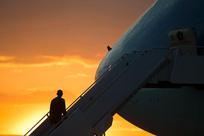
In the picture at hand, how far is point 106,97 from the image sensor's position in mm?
18484

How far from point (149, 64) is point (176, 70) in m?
1.13

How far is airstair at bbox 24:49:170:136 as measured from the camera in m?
17.8

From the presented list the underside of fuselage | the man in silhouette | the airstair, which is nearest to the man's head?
the man in silhouette

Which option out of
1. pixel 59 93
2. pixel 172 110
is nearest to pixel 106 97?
pixel 59 93

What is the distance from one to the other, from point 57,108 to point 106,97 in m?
2.29

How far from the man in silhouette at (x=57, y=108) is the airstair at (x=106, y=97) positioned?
1.07 feet

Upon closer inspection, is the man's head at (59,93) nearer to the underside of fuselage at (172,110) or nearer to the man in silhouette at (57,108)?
the man in silhouette at (57,108)

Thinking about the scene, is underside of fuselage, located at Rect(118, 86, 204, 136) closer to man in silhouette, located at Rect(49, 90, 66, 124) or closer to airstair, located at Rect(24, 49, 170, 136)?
airstair, located at Rect(24, 49, 170, 136)

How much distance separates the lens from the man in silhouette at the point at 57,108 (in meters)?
19.5

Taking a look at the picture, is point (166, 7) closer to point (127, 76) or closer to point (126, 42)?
point (126, 42)

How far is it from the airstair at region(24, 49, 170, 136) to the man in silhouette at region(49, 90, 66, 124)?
0.33m

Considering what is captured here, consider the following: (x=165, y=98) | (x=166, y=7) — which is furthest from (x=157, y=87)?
(x=166, y=7)

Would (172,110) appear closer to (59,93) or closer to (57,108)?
(57,108)

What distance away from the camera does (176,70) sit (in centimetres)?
1938
